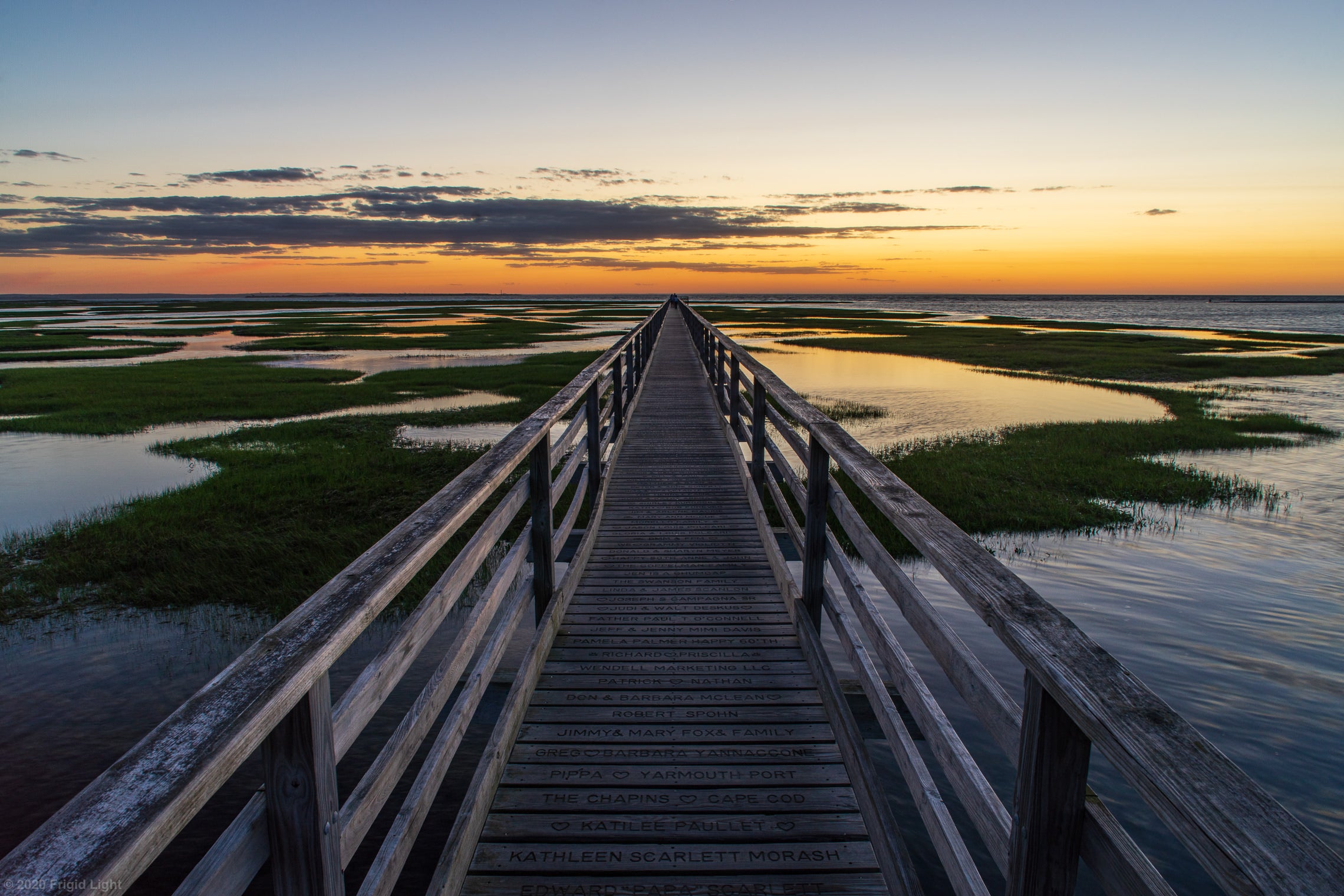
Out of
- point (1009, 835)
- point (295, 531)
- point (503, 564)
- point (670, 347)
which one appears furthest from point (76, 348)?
point (1009, 835)

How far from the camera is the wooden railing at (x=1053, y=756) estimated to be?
3.17ft

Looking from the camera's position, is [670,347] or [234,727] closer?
[234,727]

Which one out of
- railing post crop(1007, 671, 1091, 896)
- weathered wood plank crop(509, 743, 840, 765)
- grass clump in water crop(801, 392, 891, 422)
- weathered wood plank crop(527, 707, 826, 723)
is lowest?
grass clump in water crop(801, 392, 891, 422)

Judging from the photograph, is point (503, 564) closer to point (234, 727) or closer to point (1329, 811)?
point (234, 727)

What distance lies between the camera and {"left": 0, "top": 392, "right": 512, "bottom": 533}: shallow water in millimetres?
10281

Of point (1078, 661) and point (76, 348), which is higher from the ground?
point (1078, 661)

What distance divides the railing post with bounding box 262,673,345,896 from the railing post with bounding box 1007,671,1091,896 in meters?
1.45

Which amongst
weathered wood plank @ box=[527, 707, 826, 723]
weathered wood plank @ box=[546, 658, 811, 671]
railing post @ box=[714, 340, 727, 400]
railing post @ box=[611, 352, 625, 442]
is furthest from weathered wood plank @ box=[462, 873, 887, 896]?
railing post @ box=[714, 340, 727, 400]

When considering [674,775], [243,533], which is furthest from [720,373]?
[674,775]

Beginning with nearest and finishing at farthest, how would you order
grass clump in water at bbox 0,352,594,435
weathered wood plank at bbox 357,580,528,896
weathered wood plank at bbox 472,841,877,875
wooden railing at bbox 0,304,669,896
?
1. wooden railing at bbox 0,304,669,896
2. weathered wood plank at bbox 357,580,528,896
3. weathered wood plank at bbox 472,841,877,875
4. grass clump in water at bbox 0,352,594,435

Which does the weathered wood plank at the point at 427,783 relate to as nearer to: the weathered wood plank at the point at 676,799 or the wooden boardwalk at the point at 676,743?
the wooden boardwalk at the point at 676,743

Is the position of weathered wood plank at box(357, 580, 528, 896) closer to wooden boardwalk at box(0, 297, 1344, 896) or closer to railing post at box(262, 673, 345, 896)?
wooden boardwalk at box(0, 297, 1344, 896)

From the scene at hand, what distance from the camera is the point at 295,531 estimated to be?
29.4 feet

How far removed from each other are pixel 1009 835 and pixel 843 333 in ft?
167
